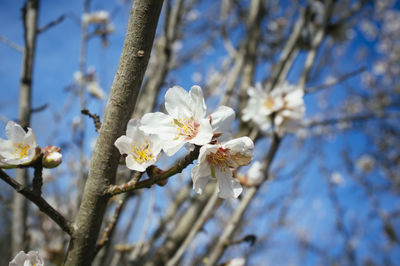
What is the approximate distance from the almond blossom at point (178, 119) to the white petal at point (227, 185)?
156mm

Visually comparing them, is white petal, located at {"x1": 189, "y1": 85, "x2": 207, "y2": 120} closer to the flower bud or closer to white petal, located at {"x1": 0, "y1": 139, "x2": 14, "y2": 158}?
the flower bud

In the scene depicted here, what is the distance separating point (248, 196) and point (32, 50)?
5.66 ft

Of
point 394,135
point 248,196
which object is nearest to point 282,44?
point 248,196

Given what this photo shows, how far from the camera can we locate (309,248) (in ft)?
21.6

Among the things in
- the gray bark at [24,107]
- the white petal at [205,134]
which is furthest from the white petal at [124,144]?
the gray bark at [24,107]

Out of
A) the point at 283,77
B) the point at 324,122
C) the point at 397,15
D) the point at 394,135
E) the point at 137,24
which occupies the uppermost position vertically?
the point at 137,24

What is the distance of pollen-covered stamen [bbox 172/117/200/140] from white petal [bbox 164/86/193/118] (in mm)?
21

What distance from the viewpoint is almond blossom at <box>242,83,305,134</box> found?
1.87m

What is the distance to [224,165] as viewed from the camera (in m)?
0.86

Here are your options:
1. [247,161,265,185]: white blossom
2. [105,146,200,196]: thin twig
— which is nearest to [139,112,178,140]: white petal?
[105,146,200,196]: thin twig

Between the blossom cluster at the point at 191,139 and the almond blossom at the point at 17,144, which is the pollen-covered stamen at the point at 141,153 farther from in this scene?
the almond blossom at the point at 17,144

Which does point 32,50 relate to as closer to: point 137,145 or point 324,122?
point 137,145

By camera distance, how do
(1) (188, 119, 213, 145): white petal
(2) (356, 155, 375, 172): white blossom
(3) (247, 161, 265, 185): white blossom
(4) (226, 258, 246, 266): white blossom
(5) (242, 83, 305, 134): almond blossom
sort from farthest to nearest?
1. (2) (356, 155, 375, 172): white blossom
2. (5) (242, 83, 305, 134): almond blossom
3. (3) (247, 161, 265, 185): white blossom
4. (4) (226, 258, 246, 266): white blossom
5. (1) (188, 119, 213, 145): white petal

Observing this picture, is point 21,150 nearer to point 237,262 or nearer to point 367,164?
point 237,262
